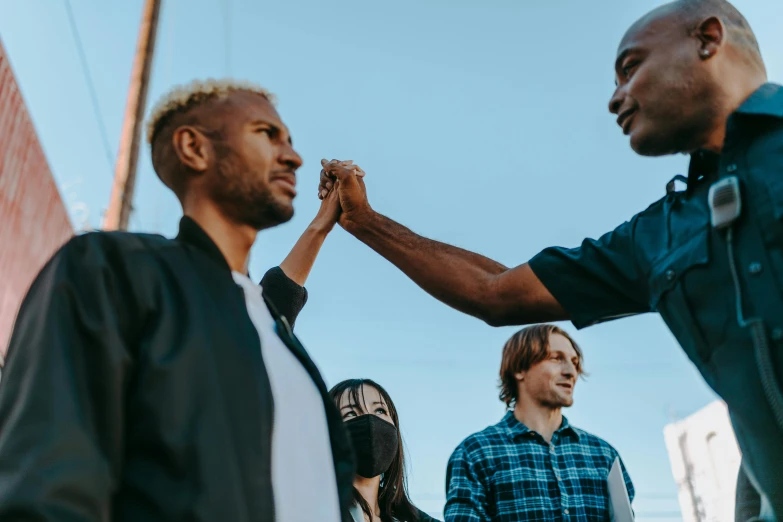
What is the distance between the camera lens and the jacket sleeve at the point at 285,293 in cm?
261

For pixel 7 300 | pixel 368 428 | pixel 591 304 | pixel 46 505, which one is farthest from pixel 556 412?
pixel 7 300

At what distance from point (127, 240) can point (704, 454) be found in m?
30.6

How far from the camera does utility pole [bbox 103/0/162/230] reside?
9.23 metres

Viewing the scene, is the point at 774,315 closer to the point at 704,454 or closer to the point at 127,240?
the point at 127,240

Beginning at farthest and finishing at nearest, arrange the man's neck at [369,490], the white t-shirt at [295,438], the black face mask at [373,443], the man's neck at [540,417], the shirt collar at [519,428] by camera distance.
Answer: the man's neck at [540,417]
the shirt collar at [519,428]
the man's neck at [369,490]
the black face mask at [373,443]
the white t-shirt at [295,438]

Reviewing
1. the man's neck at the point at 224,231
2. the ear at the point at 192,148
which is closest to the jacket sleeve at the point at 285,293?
the man's neck at the point at 224,231

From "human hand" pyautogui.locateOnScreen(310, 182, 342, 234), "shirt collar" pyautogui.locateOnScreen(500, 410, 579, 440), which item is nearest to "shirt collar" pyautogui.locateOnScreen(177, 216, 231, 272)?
"human hand" pyautogui.locateOnScreen(310, 182, 342, 234)

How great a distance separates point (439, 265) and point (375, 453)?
1.29m

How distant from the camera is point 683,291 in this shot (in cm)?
216

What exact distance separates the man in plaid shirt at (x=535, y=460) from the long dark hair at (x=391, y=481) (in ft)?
0.69

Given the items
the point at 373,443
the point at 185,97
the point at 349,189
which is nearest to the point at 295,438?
the point at 185,97

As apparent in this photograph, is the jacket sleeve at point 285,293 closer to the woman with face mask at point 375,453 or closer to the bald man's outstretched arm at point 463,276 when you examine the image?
the bald man's outstretched arm at point 463,276

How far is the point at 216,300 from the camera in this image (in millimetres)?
1732

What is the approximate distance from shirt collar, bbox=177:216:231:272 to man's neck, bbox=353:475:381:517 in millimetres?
2245
